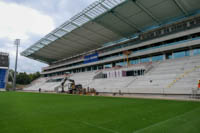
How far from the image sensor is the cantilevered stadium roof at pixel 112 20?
25406 mm

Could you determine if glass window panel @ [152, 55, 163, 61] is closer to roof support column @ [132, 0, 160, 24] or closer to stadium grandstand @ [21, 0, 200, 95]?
stadium grandstand @ [21, 0, 200, 95]

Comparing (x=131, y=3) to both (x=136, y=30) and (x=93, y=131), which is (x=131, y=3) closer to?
(x=136, y=30)

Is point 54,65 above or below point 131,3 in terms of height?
below

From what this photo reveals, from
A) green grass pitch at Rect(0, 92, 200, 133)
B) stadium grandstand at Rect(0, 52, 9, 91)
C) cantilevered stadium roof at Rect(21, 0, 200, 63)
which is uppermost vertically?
cantilevered stadium roof at Rect(21, 0, 200, 63)

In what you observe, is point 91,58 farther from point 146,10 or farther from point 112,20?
point 146,10

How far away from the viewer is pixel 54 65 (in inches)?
2640

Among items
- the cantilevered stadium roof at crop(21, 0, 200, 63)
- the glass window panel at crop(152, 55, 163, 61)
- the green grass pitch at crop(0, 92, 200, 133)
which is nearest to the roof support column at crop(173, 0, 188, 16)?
the cantilevered stadium roof at crop(21, 0, 200, 63)

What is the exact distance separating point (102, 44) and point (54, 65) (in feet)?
111

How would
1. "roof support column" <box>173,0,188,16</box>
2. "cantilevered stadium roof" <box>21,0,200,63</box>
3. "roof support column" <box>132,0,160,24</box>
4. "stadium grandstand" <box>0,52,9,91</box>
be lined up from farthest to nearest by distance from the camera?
"stadium grandstand" <box>0,52,9,91</box> → "cantilevered stadium roof" <box>21,0,200,63</box> → "roof support column" <box>132,0,160,24</box> → "roof support column" <box>173,0,188,16</box>

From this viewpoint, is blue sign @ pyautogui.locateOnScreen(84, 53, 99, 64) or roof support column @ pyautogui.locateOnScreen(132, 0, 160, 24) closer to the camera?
roof support column @ pyautogui.locateOnScreen(132, 0, 160, 24)

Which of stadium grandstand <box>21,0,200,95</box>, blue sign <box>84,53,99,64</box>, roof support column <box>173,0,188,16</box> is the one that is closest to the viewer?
stadium grandstand <box>21,0,200,95</box>

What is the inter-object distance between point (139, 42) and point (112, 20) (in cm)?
1027

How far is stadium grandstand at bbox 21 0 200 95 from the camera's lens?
2164 cm

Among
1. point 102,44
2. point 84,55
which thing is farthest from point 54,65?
point 102,44
